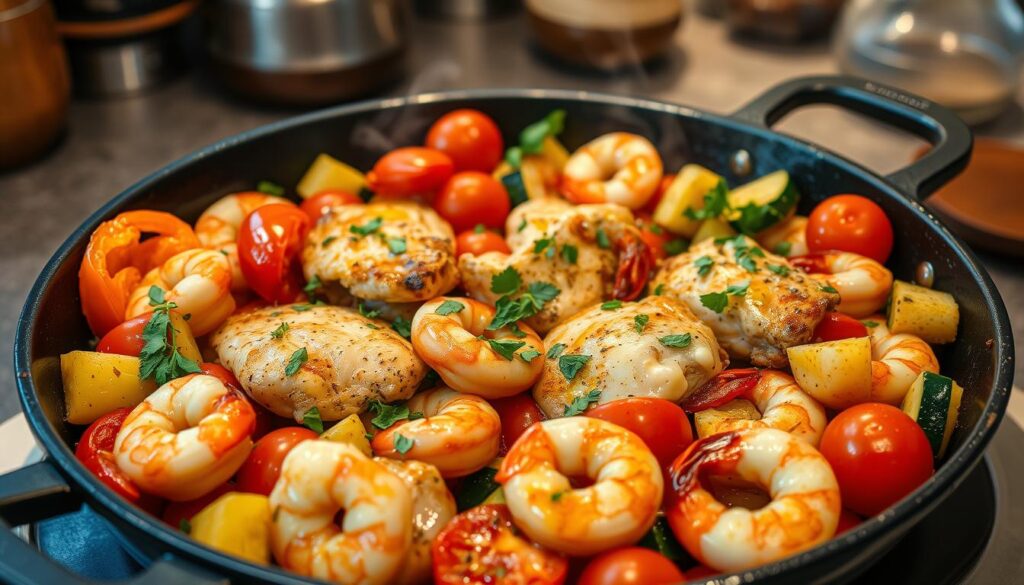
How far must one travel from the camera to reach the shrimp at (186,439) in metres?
1.45

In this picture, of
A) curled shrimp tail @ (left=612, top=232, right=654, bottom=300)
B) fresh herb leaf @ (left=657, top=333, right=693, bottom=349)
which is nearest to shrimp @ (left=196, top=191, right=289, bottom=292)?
curled shrimp tail @ (left=612, top=232, right=654, bottom=300)

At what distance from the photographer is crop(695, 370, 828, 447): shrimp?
1.69 metres

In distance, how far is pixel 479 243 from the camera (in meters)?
2.16

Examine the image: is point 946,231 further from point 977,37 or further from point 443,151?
point 977,37

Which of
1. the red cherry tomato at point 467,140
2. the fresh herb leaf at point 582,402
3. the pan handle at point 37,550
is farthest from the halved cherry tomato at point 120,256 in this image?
the fresh herb leaf at point 582,402

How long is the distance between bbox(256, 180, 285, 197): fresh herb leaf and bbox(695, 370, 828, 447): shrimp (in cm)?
111

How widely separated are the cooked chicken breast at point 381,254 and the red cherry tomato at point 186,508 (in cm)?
50

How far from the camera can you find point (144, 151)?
3359 millimetres

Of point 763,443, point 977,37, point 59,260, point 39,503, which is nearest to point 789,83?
point 763,443

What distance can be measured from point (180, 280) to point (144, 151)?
5.32 feet

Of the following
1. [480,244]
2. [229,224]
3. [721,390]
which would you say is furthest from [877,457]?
[229,224]

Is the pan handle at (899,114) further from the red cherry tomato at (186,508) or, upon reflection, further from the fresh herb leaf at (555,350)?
the red cherry tomato at (186,508)

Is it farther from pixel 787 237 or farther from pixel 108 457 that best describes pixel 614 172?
pixel 108 457

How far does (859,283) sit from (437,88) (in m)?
2.09
